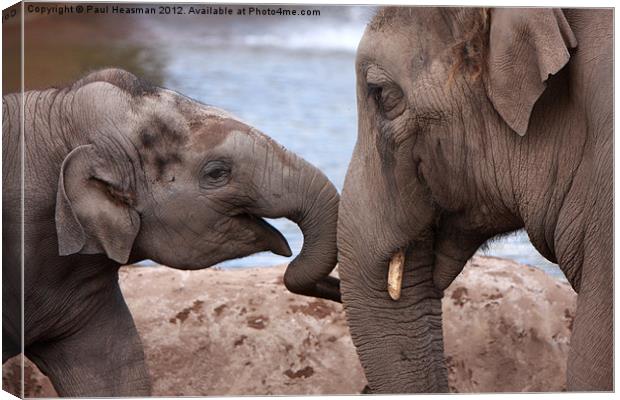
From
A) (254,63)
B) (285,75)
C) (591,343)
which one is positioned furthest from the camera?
(285,75)

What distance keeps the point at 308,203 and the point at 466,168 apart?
19.3 inches

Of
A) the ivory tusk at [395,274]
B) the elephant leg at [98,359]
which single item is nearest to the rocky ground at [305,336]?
the elephant leg at [98,359]

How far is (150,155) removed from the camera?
4.60 m

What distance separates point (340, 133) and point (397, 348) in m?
1.51

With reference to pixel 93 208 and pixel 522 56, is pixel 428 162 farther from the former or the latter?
pixel 93 208

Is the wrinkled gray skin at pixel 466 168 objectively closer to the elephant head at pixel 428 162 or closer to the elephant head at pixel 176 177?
the elephant head at pixel 428 162

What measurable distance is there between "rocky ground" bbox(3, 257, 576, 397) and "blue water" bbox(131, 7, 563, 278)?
4.6 inches

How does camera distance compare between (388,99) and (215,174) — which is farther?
(215,174)

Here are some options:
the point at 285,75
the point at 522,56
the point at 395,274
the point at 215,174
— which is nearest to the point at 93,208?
the point at 215,174

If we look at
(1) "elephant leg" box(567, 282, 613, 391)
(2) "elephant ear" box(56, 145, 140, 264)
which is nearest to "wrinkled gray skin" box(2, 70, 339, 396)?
(2) "elephant ear" box(56, 145, 140, 264)

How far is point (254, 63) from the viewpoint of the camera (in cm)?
523

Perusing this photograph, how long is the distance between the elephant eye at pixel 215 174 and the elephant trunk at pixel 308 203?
10 centimetres

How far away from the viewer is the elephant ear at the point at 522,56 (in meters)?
3.97

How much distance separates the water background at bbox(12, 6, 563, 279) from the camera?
455 cm
